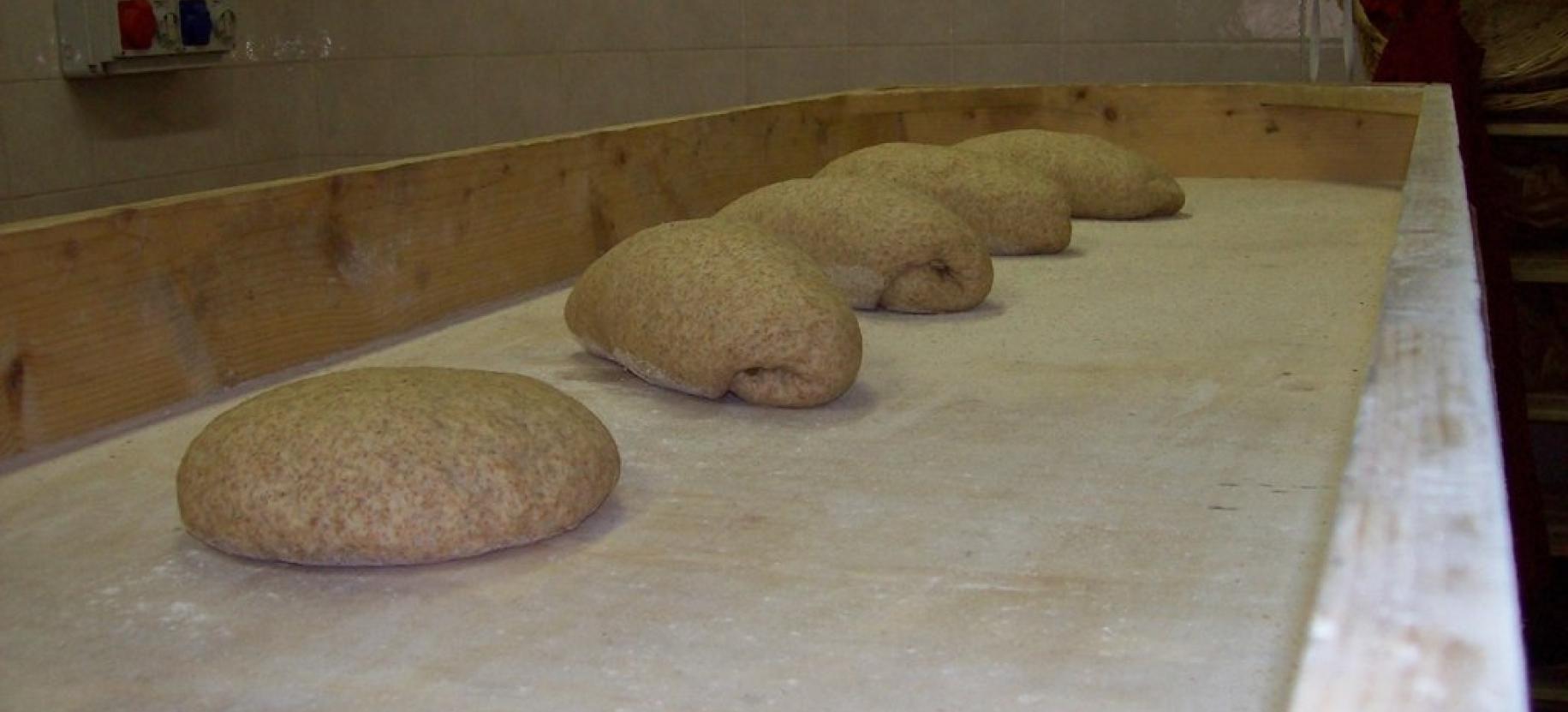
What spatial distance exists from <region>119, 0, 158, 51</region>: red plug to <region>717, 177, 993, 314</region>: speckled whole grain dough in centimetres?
219

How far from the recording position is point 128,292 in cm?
156

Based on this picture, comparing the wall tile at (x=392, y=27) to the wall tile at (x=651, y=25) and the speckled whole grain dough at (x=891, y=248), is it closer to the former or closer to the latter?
the wall tile at (x=651, y=25)

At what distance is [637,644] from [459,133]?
13.9 feet

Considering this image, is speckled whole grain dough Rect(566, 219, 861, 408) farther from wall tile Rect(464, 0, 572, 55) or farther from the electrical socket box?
wall tile Rect(464, 0, 572, 55)

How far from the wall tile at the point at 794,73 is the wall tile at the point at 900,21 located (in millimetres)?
90

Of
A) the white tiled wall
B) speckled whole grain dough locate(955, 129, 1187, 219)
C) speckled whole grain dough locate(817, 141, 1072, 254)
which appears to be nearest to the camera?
speckled whole grain dough locate(817, 141, 1072, 254)

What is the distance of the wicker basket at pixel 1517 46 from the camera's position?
3449 millimetres

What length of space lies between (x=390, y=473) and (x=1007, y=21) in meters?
3.35

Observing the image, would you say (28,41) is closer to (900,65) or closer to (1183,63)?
(900,65)

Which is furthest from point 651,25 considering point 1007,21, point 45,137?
point 45,137

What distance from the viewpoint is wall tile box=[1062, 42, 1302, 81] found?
3998 millimetres

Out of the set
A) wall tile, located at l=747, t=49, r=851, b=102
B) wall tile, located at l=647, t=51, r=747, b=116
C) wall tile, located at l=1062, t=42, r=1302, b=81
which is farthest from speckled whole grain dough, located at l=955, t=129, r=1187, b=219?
wall tile, located at l=647, t=51, r=747, b=116

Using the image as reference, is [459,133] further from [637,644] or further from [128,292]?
[637,644]

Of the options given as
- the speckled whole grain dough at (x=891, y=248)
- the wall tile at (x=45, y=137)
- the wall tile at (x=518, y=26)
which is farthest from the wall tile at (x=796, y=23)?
the speckled whole grain dough at (x=891, y=248)
